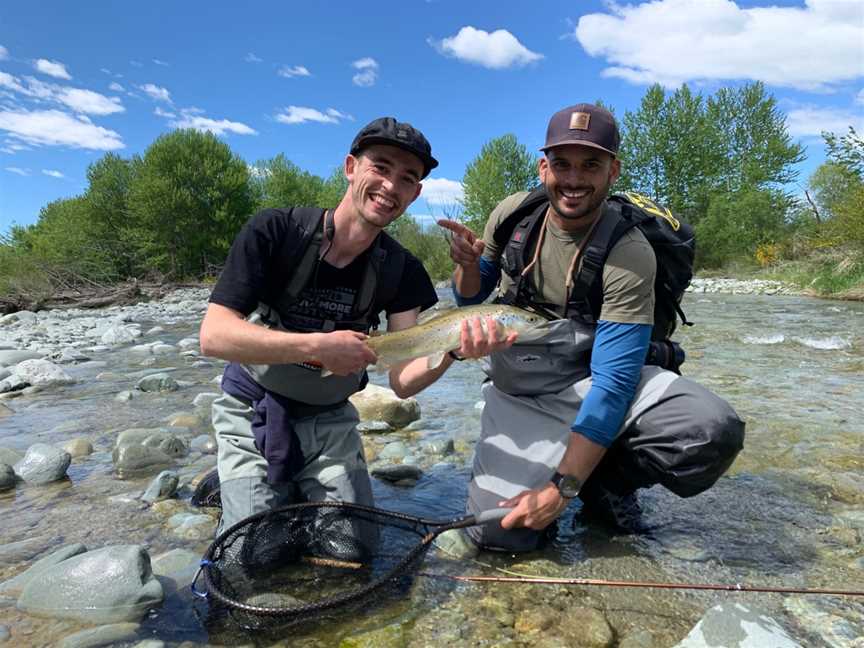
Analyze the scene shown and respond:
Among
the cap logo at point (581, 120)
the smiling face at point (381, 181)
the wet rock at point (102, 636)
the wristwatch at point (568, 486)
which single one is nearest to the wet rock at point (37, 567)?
the wet rock at point (102, 636)

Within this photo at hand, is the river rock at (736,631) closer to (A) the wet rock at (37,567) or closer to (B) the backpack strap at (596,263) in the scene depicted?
(B) the backpack strap at (596,263)

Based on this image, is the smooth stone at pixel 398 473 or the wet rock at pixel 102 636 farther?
the smooth stone at pixel 398 473

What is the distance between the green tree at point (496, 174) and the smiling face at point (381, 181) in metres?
47.3

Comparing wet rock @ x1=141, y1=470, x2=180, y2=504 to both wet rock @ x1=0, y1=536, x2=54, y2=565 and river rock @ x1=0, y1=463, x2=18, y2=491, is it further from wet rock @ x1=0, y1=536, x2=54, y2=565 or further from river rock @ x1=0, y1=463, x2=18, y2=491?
river rock @ x1=0, y1=463, x2=18, y2=491

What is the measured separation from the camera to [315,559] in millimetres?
3141

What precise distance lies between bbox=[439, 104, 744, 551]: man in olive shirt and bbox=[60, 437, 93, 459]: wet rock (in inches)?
143

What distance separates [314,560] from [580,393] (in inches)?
77.6

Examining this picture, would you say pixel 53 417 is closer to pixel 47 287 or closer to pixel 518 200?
pixel 518 200

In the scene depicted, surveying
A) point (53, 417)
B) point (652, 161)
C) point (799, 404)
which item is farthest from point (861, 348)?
point (652, 161)

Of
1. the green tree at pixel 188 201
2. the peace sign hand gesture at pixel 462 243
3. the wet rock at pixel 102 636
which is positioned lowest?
the wet rock at pixel 102 636

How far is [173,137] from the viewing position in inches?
1885

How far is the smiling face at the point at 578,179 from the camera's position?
358cm

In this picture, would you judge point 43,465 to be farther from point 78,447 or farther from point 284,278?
point 284,278

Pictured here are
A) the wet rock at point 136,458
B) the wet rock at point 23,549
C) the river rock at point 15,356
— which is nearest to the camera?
the wet rock at point 23,549
